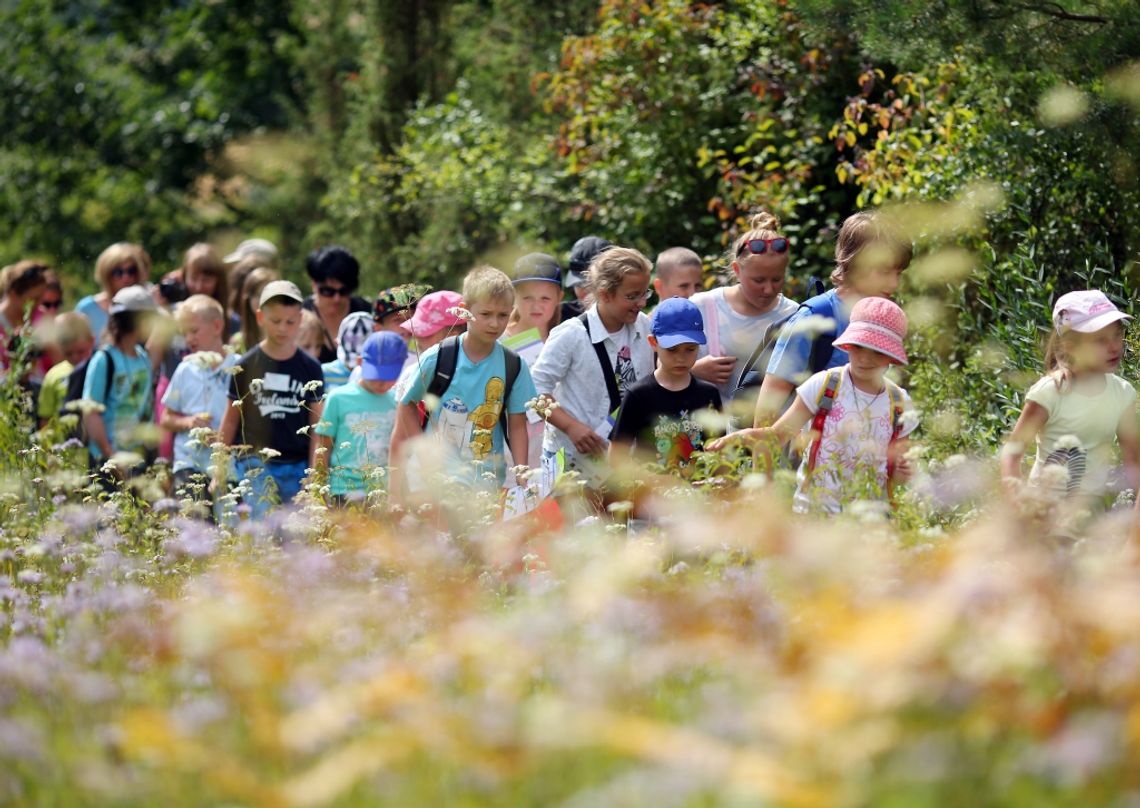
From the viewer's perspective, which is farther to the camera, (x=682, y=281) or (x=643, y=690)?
(x=682, y=281)

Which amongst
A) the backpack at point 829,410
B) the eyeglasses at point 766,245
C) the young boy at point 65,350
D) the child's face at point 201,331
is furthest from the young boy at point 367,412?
the young boy at point 65,350

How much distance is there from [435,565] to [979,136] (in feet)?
18.2

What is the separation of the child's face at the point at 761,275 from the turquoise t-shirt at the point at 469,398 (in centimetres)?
104

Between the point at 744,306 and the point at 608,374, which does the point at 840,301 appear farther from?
the point at 608,374

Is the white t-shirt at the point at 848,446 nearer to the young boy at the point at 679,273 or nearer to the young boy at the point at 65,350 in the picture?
the young boy at the point at 679,273

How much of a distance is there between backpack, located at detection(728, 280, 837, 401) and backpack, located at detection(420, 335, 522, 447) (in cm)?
96

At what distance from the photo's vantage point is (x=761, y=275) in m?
6.66

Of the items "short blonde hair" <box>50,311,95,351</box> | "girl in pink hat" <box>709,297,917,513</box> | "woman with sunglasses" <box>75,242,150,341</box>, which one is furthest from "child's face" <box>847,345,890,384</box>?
"woman with sunglasses" <box>75,242,150,341</box>

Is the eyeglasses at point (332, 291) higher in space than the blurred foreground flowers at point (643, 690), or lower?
lower

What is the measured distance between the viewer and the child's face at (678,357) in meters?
6.16

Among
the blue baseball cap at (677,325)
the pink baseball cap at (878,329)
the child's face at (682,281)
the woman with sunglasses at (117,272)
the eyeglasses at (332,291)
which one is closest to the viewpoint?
the pink baseball cap at (878,329)

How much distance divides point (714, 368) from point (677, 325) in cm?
64

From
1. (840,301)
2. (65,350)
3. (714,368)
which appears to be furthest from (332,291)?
(840,301)

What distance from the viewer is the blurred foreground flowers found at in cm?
274
